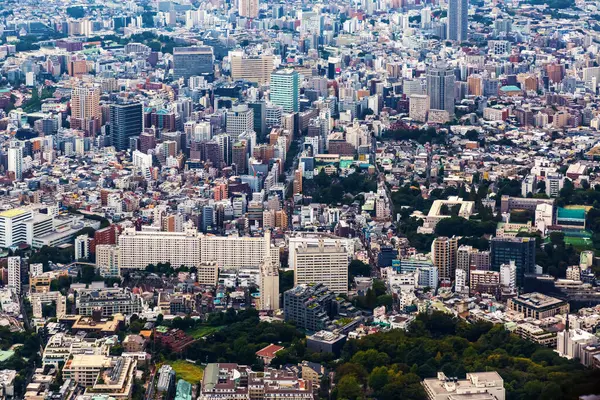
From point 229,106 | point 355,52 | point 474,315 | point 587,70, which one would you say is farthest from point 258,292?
point 355,52

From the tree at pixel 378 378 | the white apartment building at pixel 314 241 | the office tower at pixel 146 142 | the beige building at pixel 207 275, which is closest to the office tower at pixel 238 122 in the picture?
the office tower at pixel 146 142

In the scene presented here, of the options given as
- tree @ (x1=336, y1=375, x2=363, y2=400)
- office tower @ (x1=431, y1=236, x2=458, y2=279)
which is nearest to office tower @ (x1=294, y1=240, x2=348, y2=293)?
office tower @ (x1=431, y1=236, x2=458, y2=279)

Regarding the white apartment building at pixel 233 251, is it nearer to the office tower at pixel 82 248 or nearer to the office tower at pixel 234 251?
the office tower at pixel 234 251

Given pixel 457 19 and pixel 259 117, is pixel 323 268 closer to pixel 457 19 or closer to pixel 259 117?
pixel 259 117

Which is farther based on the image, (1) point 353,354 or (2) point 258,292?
(2) point 258,292

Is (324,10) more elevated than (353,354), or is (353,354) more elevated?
(324,10)

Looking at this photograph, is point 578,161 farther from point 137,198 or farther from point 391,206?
point 137,198

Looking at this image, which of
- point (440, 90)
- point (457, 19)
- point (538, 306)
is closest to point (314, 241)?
point (538, 306)
